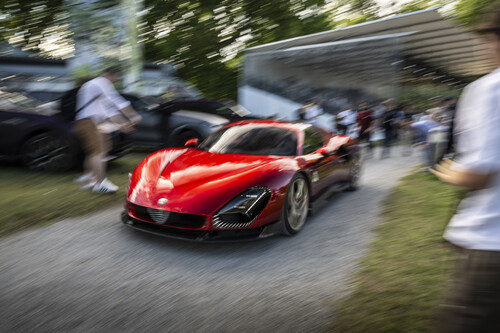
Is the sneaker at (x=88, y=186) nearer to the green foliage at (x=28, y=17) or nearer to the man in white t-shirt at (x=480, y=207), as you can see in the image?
the green foliage at (x=28, y=17)

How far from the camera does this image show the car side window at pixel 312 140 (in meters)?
5.47

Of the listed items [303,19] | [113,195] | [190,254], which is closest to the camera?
[303,19]

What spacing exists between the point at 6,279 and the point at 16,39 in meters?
2.15

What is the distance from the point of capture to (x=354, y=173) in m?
6.97

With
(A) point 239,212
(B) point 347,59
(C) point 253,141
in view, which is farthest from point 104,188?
(B) point 347,59

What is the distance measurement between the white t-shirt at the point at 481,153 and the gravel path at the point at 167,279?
163 cm

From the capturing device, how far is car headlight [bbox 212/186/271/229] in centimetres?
408

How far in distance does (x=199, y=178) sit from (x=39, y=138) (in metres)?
4.55

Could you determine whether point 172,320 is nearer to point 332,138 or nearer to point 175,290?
point 175,290

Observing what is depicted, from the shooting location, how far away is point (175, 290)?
11.0 ft

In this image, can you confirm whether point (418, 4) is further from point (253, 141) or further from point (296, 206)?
point (296, 206)

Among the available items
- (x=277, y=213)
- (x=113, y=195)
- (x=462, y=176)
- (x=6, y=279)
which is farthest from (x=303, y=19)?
(x=113, y=195)

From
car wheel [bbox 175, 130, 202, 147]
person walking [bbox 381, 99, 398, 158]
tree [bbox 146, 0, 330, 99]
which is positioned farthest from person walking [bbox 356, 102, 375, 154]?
tree [bbox 146, 0, 330, 99]

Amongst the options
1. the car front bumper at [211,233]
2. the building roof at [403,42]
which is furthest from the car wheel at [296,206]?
the building roof at [403,42]
